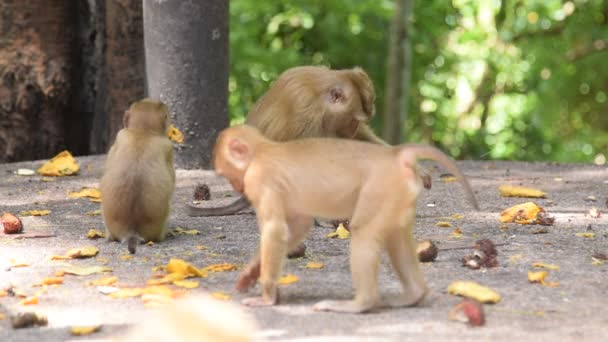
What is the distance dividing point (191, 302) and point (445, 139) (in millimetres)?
15335

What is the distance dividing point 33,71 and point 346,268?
5.85 metres

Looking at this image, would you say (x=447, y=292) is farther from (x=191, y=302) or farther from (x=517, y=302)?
(x=191, y=302)

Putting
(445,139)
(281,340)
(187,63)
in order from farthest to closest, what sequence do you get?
(445,139), (187,63), (281,340)

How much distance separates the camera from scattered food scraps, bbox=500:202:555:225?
24.8 ft

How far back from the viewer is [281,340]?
187 inches

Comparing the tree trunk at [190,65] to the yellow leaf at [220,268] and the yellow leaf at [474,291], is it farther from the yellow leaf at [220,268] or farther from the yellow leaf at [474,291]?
the yellow leaf at [474,291]

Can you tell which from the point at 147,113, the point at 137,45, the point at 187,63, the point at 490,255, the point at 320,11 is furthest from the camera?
the point at 320,11

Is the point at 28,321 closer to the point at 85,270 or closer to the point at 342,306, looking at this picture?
the point at 85,270

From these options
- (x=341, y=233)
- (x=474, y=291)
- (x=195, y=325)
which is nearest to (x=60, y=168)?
(x=341, y=233)

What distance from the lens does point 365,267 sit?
16.9 ft

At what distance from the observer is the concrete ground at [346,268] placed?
5.00 metres

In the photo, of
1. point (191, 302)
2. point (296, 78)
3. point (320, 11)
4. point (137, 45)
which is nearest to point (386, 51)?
point (320, 11)

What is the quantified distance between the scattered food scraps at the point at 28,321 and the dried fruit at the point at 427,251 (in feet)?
7.58

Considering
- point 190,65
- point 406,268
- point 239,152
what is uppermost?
point 190,65
